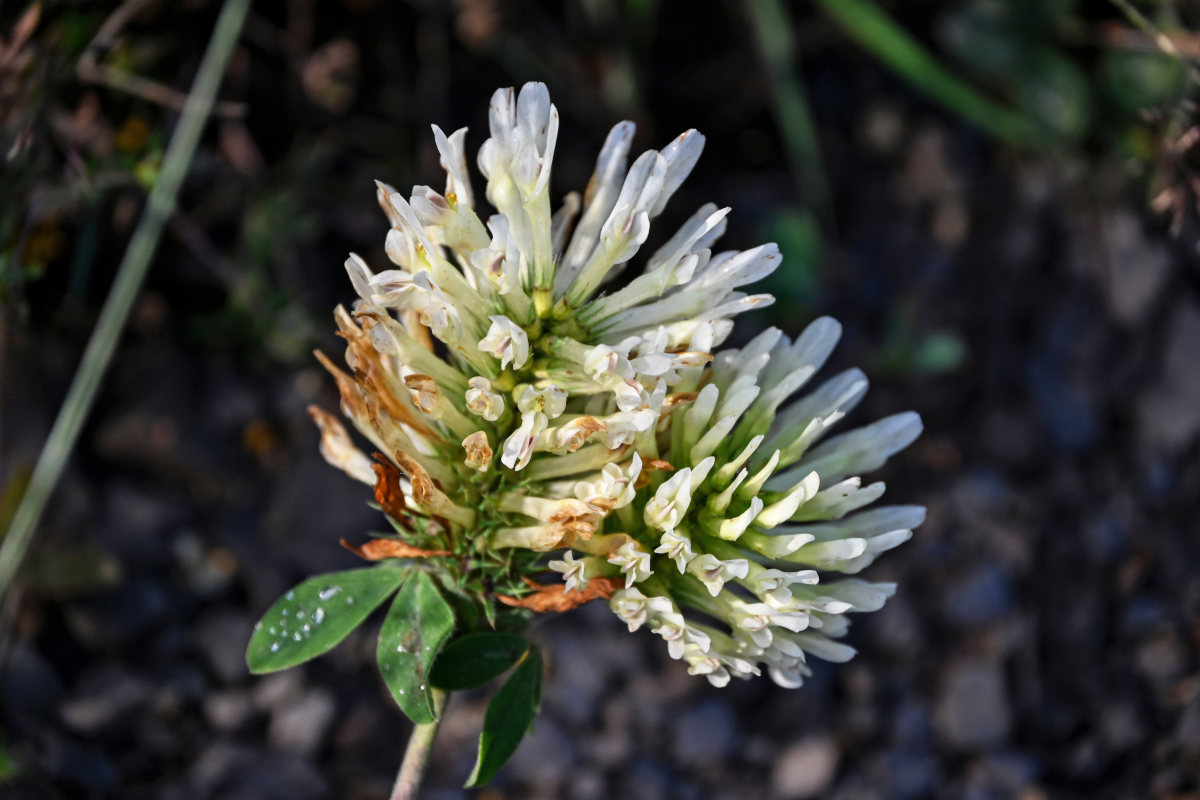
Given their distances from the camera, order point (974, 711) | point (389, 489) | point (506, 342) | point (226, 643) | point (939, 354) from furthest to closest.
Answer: point (939, 354) → point (974, 711) → point (226, 643) → point (389, 489) → point (506, 342)

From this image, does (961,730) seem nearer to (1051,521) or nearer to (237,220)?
(1051,521)

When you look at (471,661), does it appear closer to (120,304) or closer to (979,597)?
(120,304)

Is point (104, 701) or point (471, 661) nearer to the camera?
point (471, 661)

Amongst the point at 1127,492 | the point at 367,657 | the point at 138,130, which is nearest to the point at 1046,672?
the point at 1127,492

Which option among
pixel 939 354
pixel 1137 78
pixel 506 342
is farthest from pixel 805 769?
pixel 1137 78

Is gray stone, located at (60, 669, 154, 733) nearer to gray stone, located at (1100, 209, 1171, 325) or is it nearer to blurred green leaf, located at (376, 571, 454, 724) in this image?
blurred green leaf, located at (376, 571, 454, 724)

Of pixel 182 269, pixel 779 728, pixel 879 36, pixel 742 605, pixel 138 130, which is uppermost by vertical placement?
pixel 879 36
